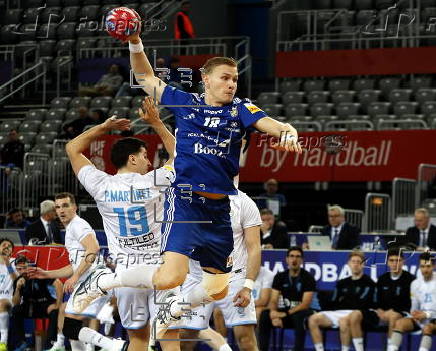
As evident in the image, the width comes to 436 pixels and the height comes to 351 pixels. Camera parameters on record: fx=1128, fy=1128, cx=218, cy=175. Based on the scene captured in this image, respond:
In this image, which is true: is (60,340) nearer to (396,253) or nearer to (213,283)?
(396,253)

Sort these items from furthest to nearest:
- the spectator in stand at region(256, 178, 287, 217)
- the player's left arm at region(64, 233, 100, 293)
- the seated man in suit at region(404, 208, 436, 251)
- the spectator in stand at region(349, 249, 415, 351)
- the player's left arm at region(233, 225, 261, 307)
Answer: the spectator in stand at region(256, 178, 287, 217)
the seated man in suit at region(404, 208, 436, 251)
the spectator in stand at region(349, 249, 415, 351)
the player's left arm at region(64, 233, 100, 293)
the player's left arm at region(233, 225, 261, 307)

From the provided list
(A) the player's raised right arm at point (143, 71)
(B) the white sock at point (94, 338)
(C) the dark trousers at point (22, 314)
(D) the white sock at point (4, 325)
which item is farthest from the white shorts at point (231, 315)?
(D) the white sock at point (4, 325)

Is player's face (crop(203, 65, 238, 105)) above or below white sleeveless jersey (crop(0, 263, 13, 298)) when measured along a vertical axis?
above

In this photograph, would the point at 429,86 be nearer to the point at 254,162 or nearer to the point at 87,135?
the point at 254,162

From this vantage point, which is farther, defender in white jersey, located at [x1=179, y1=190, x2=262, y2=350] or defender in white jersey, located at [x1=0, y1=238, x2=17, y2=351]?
defender in white jersey, located at [x1=0, y1=238, x2=17, y2=351]

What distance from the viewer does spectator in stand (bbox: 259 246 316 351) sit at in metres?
14.8

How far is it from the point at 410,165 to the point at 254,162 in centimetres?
280

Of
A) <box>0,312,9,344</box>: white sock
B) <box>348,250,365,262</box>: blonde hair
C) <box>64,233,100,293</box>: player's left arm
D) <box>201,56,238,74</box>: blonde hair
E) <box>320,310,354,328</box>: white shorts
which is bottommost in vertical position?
<box>0,312,9,344</box>: white sock

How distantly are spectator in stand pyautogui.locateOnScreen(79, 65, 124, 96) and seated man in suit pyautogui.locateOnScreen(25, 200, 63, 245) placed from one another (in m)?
4.13

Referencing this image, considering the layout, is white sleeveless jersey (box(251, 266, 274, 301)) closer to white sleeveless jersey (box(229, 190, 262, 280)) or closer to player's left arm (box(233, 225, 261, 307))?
white sleeveless jersey (box(229, 190, 262, 280))

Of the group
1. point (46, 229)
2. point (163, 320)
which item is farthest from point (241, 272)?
point (46, 229)

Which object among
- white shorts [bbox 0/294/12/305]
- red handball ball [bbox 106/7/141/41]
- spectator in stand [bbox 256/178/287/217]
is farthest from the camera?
spectator in stand [bbox 256/178/287/217]

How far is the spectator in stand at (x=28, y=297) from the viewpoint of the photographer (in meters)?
16.0

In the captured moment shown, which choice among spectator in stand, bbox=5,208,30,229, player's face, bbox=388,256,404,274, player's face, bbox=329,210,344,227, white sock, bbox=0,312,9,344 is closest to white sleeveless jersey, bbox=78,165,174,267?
player's face, bbox=388,256,404,274
